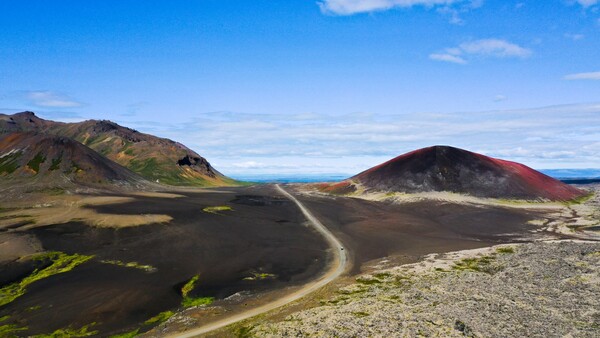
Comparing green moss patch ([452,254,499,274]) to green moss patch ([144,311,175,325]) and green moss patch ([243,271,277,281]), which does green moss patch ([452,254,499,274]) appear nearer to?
green moss patch ([243,271,277,281])

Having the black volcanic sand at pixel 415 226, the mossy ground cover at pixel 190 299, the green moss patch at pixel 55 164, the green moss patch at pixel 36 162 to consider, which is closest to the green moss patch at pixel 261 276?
the mossy ground cover at pixel 190 299

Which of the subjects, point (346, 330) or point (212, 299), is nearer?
point (346, 330)

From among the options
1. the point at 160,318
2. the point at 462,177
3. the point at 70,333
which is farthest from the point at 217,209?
the point at 462,177

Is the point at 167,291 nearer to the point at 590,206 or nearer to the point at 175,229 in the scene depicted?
the point at 175,229

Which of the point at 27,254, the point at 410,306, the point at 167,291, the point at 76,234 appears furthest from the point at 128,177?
the point at 410,306

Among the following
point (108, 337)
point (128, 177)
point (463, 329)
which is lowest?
point (108, 337)

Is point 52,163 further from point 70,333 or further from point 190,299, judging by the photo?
point 70,333
